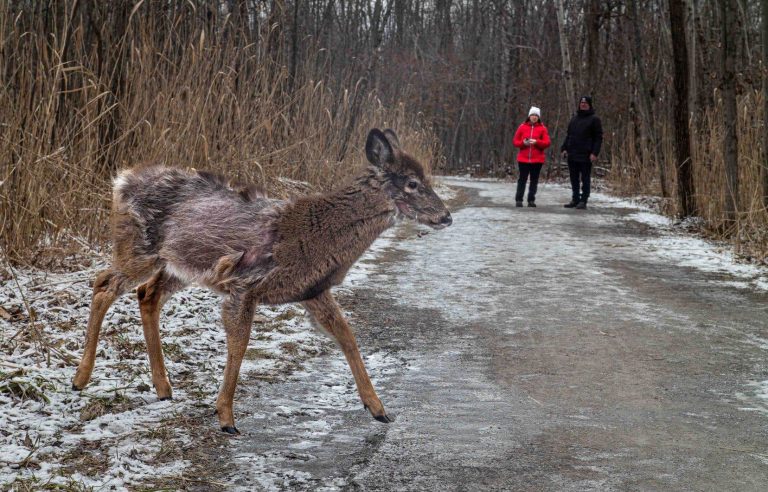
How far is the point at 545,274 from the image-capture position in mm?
10258

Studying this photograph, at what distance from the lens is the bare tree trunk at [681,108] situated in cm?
1529

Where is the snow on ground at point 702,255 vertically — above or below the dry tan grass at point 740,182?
below

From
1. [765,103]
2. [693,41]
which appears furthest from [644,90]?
[765,103]

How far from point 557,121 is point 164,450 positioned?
33.2m

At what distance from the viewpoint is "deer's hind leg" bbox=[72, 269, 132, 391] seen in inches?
204

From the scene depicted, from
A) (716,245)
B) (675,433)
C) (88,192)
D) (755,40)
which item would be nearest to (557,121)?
(755,40)

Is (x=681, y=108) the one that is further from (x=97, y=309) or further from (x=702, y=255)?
(x=97, y=309)

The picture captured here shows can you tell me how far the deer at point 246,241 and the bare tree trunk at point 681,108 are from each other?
11196mm

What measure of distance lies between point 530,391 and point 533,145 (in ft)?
46.7

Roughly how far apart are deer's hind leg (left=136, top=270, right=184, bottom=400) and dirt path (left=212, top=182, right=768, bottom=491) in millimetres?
500

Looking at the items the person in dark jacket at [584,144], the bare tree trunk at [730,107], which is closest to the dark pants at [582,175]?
the person in dark jacket at [584,144]

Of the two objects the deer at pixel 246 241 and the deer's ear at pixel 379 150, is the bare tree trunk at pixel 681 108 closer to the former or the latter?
the deer at pixel 246 241

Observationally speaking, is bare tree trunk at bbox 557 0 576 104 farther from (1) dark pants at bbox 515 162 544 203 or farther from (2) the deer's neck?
(2) the deer's neck

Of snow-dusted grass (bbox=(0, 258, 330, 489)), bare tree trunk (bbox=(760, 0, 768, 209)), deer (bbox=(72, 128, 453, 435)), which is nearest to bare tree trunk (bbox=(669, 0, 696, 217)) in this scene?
bare tree trunk (bbox=(760, 0, 768, 209))
